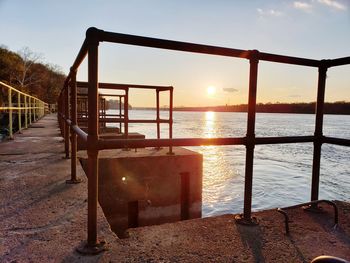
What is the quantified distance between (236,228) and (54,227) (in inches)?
50.1

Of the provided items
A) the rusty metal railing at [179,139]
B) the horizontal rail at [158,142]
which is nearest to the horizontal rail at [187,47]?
the rusty metal railing at [179,139]

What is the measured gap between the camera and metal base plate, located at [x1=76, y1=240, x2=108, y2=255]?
162 cm

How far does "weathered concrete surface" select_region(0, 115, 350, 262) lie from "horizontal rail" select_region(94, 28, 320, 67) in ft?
3.97

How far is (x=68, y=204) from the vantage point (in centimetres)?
243

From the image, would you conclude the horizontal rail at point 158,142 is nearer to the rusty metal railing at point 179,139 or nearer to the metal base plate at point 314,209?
the rusty metal railing at point 179,139

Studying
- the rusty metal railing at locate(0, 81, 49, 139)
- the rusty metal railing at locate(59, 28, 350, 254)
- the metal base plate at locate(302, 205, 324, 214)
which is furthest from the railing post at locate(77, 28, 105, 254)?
the rusty metal railing at locate(0, 81, 49, 139)

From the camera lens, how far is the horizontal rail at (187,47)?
1.62 metres

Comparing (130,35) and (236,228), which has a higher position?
(130,35)

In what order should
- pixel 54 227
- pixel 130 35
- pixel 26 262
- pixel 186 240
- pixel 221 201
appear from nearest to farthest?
pixel 26 262 → pixel 130 35 → pixel 186 240 → pixel 54 227 → pixel 221 201

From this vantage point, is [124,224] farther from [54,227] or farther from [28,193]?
[54,227]

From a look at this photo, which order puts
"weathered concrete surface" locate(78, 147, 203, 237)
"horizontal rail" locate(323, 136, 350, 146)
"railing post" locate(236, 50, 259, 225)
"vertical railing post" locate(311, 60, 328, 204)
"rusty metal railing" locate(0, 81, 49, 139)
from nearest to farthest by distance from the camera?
"railing post" locate(236, 50, 259, 225), "horizontal rail" locate(323, 136, 350, 146), "vertical railing post" locate(311, 60, 328, 204), "weathered concrete surface" locate(78, 147, 203, 237), "rusty metal railing" locate(0, 81, 49, 139)

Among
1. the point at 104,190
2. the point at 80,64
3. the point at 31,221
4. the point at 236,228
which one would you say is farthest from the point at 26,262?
the point at 104,190

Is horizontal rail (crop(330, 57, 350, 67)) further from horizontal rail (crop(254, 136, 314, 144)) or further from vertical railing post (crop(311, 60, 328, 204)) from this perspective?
horizontal rail (crop(254, 136, 314, 144))

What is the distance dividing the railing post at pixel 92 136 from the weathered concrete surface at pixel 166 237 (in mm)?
94
